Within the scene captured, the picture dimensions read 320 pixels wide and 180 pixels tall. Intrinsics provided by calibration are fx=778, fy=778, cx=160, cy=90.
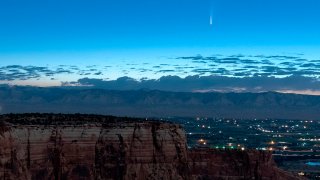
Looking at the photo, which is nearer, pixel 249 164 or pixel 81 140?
pixel 81 140

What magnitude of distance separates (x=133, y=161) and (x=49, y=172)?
7274mm

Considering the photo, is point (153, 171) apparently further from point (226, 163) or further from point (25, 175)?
point (226, 163)

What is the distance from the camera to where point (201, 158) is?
237 ft

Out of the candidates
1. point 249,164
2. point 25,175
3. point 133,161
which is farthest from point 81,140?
point 249,164

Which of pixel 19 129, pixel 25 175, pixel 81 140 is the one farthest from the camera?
pixel 81 140

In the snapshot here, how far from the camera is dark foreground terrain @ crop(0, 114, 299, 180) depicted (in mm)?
50438

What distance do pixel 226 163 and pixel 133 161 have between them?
18.7 metres

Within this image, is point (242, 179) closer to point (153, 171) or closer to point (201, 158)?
point (201, 158)

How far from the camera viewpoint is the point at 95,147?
54969 millimetres

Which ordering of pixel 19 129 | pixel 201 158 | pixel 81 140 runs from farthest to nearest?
1. pixel 201 158
2. pixel 81 140
3. pixel 19 129

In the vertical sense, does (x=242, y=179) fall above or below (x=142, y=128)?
below

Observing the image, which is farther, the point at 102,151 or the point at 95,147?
the point at 102,151

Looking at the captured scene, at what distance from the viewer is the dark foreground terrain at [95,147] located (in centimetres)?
5044

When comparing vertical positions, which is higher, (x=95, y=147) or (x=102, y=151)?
(x=95, y=147)
